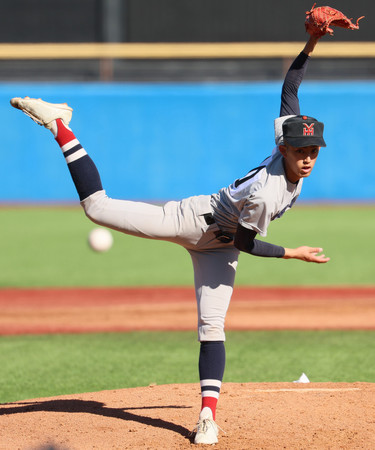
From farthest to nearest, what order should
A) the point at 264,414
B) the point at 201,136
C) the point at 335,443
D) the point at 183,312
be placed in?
the point at 201,136 → the point at 183,312 → the point at 264,414 → the point at 335,443

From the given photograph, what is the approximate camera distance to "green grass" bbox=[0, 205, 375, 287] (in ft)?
34.7

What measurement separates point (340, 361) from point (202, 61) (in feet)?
58.7

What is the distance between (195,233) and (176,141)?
1491cm

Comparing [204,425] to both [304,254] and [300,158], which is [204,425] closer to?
[304,254]

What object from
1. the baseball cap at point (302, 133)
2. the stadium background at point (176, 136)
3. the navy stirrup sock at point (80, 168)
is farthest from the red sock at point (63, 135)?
the stadium background at point (176, 136)

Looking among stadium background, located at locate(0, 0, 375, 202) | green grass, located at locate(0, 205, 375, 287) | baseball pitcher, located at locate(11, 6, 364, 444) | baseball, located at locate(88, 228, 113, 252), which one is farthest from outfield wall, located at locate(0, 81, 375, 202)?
baseball pitcher, located at locate(11, 6, 364, 444)

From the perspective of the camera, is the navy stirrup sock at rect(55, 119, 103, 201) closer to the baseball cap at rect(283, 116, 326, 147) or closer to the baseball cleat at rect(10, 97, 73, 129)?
the baseball cleat at rect(10, 97, 73, 129)

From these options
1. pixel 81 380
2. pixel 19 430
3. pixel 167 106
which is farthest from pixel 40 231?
pixel 19 430

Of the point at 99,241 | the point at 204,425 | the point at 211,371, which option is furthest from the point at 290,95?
the point at 99,241

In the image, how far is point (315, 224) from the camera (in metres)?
16.1

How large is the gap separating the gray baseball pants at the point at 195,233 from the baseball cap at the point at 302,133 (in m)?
0.60

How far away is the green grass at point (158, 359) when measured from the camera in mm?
5895
